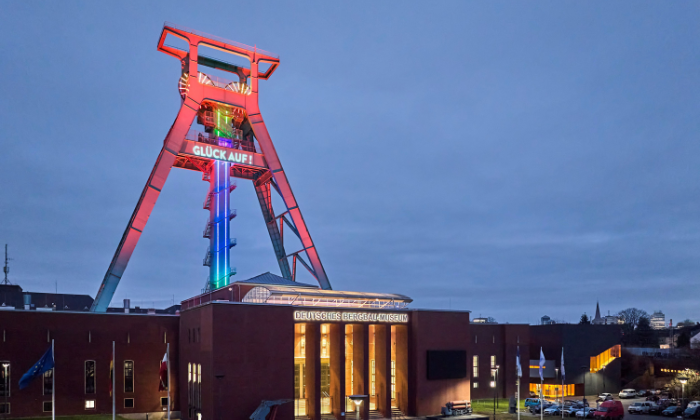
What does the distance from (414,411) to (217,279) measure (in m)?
20.4

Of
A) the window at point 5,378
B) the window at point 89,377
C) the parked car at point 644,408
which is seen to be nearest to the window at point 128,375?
the window at point 89,377

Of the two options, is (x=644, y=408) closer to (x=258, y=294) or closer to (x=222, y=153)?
(x=258, y=294)

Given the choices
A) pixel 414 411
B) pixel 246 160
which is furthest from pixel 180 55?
pixel 414 411

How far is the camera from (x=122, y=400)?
4222 cm

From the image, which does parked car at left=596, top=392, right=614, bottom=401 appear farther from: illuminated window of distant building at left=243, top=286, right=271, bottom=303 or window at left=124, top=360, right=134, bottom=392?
window at left=124, top=360, right=134, bottom=392

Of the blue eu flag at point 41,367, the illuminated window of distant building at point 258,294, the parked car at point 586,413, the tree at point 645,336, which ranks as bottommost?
the tree at point 645,336

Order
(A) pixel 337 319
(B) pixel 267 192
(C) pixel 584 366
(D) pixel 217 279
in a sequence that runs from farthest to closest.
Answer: (C) pixel 584 366
(B) pixel 267 192
(D) pixel 217 279
(A) pixel 337 319

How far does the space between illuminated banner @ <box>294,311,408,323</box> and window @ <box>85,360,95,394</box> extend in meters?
16.4

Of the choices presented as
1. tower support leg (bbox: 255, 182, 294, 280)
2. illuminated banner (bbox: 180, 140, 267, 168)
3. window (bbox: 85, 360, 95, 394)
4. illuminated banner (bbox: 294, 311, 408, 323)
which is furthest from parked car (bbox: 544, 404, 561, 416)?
window (bbox: 85, 360, 95, 394)

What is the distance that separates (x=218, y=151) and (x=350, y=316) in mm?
19982

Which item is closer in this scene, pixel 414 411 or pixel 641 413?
pixel 414 411

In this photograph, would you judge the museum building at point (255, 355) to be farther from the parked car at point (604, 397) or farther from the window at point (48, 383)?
the parked car at point (604, 397)

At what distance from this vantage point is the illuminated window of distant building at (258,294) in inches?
1569

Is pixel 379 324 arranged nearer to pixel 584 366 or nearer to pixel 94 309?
pixel 94 309
